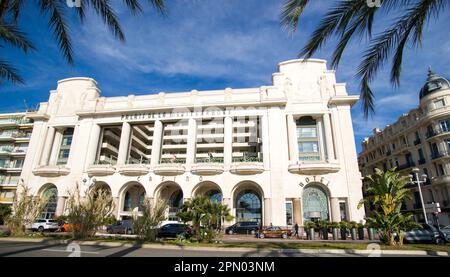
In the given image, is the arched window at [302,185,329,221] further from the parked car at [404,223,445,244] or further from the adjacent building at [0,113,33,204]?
the adjacent building at [0,113,33,204]

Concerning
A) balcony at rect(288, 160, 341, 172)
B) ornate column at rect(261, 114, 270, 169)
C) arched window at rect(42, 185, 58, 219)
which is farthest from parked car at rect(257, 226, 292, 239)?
arched window at rect(42, 185, 58, 219)

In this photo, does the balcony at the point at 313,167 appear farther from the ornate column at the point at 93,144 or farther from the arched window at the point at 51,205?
the arched window at the point at 51,205

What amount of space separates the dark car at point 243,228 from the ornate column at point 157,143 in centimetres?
1357

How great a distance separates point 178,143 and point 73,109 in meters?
18.6

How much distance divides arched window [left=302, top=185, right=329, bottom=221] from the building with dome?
11.9m

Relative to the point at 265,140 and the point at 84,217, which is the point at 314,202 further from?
the point at 84,217

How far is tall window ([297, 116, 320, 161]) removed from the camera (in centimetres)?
3077

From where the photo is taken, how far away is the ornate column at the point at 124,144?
33.3m

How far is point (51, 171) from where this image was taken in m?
32.8

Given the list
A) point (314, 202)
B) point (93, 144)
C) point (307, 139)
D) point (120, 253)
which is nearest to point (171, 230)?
point (120, 253)

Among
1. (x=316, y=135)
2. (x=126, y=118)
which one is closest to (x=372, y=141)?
(x=316, y=135)
